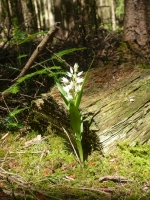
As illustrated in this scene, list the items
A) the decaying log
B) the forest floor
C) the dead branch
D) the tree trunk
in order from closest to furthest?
the forest floor
the dead branch
the decaying log
the tree trunk

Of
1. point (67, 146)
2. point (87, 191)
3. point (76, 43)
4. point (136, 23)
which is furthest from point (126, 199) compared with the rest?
point (76, 43)

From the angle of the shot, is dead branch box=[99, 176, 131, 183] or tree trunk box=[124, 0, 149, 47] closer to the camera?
dead branch box=[99, 176, 131, 183]

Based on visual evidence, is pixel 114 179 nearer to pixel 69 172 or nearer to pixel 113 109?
pixel 69 172

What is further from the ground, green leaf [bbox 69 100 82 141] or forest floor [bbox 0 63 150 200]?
green leaf [bbox 69 100 82 141]

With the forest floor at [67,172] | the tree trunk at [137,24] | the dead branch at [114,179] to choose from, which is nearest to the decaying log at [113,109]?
the forest floor at [67,172]

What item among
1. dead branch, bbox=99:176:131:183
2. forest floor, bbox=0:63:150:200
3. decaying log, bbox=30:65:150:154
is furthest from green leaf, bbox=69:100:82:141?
dead branch, bbox=99:176:131:183

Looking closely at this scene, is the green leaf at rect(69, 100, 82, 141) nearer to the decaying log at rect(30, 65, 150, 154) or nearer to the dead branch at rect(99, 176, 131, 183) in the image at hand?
the decaying log at rect(30, 65, 150, 154)

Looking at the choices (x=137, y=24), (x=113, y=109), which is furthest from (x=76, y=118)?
(x=137, y=24)
